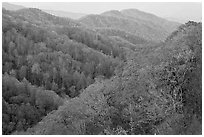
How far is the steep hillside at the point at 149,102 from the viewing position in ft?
38.2

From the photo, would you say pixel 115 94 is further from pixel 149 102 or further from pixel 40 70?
pixel 40 70

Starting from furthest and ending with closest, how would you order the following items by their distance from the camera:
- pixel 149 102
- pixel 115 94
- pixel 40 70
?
pixel 40 70
pixel 115 94
pixel 149 102

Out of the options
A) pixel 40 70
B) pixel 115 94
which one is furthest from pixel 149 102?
pixel 40 70

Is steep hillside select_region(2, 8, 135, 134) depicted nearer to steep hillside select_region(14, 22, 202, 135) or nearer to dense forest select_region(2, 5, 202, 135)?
dense forest select_region(2, 5, 202, 135)

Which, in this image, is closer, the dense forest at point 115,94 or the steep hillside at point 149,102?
the steep hillside at point 149,102

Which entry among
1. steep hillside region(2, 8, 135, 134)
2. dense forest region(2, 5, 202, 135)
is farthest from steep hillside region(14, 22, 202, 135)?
steep hillside region(2, 8, 135, 134)

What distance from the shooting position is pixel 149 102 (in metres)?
12.6

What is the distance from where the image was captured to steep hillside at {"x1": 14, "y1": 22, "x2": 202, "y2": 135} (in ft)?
38.2

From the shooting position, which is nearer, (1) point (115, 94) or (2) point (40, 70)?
(1) point (115, 94)

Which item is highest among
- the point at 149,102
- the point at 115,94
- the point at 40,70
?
the point at 149,102

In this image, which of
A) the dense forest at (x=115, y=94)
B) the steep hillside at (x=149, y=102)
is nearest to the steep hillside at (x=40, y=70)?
the dense forest at (x=115, y=94)

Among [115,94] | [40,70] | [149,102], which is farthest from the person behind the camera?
[40,70]

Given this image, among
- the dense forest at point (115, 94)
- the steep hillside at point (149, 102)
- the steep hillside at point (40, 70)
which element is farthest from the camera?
the steep hillside at point (40, 70)

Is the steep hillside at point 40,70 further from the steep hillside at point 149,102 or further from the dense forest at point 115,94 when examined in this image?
the steep hillside at point 149,102
